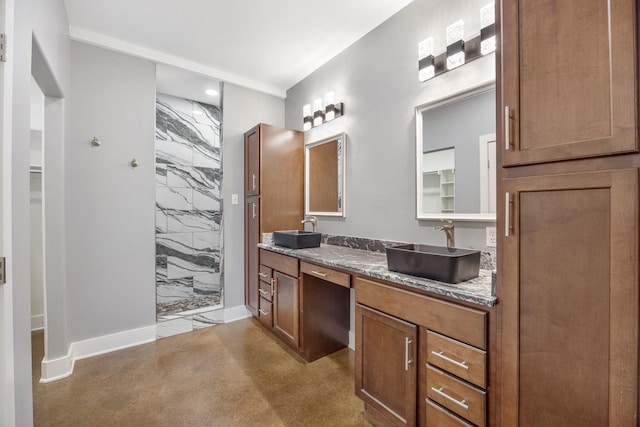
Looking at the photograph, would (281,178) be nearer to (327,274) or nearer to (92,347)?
(327,274)

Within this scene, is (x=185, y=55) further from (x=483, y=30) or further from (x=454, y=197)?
(x=454, y=197)

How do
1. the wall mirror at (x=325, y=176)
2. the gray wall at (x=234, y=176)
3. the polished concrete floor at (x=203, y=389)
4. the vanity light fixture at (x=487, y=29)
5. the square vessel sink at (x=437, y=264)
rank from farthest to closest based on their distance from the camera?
the gray wall at (x=234, y=176)
the wall mirror at (x=325, y=176)
the polished concrete floor at (x=203, y=389)
the vanity light fixture at (x=487, y=29)
the square vessel sink at (x=437, y=264)

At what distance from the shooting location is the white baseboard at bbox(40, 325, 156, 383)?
7.00 ft

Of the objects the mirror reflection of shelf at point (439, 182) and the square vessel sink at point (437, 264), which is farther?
the mirror reflection of shelf at point (439, 182)

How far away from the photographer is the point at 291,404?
1.84 metres

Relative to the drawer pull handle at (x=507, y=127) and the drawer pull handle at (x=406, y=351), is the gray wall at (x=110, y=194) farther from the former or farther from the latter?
the drawer pull handle at (x=507, y=127)

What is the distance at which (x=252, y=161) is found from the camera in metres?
3.13

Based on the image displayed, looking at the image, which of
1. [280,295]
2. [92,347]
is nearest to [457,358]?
[280,295]

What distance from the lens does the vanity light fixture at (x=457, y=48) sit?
162 centimetres

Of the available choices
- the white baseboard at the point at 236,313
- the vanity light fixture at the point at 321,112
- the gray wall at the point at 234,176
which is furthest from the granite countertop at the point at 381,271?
the vanity light fixture at the point at 321,112

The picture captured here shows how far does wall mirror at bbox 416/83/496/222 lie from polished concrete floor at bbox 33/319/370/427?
1382 millimetres

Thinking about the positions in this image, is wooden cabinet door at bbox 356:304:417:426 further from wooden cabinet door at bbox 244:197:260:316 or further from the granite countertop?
wooden cabinet door at bbox 244:197:260:316

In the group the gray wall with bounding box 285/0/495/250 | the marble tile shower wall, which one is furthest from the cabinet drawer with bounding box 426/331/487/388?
the marble tile shower wall

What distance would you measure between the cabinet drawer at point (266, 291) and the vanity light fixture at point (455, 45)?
227 centimetres
